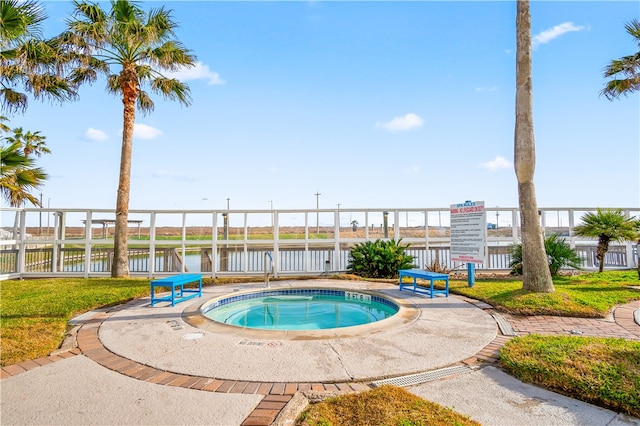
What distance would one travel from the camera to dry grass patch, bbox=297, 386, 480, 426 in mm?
2189

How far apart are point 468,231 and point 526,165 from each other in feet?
6.11

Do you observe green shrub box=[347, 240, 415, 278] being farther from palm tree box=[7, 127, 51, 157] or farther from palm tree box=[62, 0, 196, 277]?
palm tree box=[7, 127, 51, 157]

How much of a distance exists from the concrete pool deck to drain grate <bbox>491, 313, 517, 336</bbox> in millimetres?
111

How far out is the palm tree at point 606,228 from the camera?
927 centimetres

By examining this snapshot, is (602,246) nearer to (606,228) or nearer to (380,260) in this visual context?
(606,228)

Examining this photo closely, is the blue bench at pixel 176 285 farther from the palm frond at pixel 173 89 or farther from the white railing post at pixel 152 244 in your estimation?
the palm frond at pixel 173 89

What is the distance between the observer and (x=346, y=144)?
56.7 feet

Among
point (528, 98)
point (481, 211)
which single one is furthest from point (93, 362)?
point (528, 98)

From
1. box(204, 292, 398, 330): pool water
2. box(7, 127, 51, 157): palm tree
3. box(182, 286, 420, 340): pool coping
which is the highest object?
box(7, 127, 51, 157): palm tree

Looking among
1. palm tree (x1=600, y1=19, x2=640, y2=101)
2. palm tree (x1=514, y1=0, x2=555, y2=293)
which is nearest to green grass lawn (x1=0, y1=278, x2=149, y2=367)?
palm tree (x1=514, y1=0, x2=555, y2=293)

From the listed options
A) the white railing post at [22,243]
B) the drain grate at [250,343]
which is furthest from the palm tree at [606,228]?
the white railing post at [22,243]

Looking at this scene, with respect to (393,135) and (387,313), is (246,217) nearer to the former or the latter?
(387,313)

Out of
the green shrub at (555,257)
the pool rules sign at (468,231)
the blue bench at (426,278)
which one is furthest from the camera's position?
the green shrub at (555,257)

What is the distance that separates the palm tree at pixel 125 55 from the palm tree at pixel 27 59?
20.3 inches
